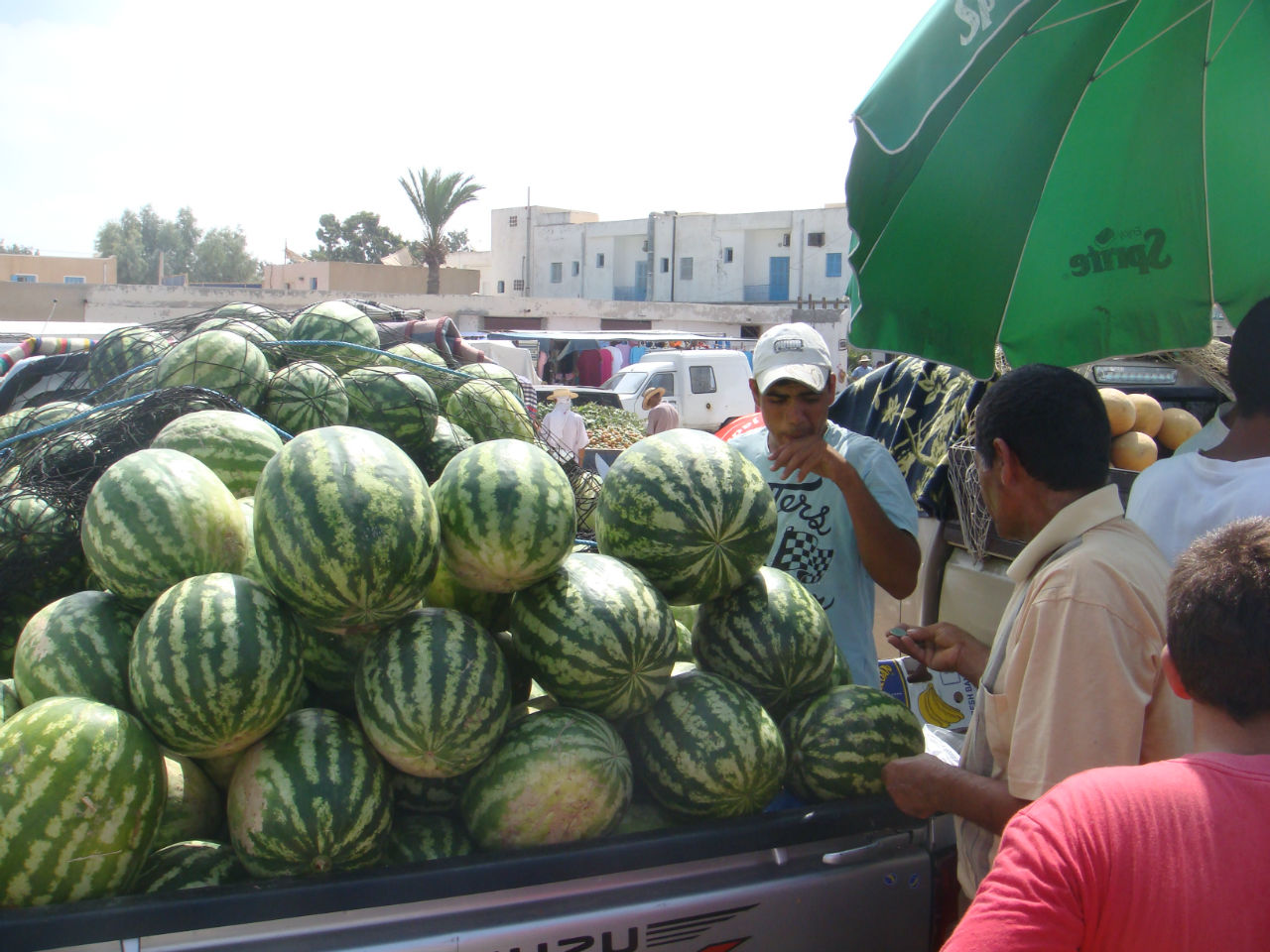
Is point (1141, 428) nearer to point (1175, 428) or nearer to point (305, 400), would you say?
point (1175, 428)

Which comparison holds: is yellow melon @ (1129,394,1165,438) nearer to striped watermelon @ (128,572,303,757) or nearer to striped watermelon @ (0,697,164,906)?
striped watermelon @ (128,572,303,757)

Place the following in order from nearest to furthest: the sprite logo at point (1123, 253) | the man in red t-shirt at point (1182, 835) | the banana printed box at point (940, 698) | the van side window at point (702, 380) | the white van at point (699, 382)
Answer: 1. the man in red t-shirt at point (1182, 835)
2. the sprite logo at point (1123, 253)
3. the banana printed box at point (940, 698)
4. the white van at point (699, 382)
5. the van side window at point (702, 380)

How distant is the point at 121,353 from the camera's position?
13.3 feet

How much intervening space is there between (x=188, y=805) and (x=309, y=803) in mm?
437

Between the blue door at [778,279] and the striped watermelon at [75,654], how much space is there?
50.5 meters

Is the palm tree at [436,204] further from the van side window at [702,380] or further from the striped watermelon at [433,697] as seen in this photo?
the striped watermelon at [433,697]

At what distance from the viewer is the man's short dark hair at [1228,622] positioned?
4.69ft

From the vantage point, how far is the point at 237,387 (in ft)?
11.4

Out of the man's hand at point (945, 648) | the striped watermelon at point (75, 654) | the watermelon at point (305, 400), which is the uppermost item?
the watermelon at point (305, 400)

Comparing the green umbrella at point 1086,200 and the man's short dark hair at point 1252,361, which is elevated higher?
the green umbrella at point 1086,200

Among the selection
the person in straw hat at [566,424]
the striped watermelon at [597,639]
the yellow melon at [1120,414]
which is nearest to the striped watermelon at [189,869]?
the striped watermelon at [597,639]

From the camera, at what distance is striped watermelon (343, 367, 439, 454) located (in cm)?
338

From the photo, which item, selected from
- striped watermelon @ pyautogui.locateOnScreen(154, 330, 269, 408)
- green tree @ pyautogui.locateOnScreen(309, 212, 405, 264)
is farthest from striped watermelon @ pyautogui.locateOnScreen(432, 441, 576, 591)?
green tree @ pyautogui.locateOnScreen(309, 212, 405, 264)

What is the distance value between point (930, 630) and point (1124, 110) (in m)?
1.91
